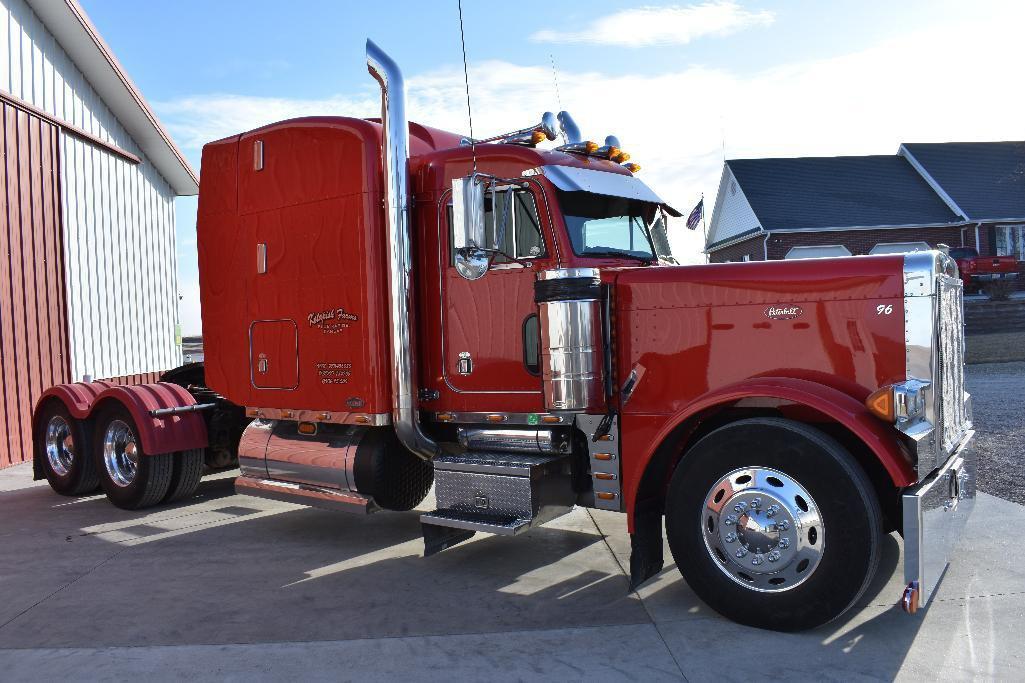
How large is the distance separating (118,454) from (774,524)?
6171 mm

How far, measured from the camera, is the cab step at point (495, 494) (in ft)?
16.9

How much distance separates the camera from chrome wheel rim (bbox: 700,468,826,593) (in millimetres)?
4219

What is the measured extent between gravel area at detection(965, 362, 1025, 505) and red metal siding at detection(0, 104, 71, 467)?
10510 mm

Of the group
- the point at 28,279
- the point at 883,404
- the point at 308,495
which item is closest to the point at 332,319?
the point at 308,495

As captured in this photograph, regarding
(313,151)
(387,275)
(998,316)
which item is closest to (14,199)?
(313,151)

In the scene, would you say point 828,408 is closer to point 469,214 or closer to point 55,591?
point 469,214

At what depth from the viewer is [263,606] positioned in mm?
5082

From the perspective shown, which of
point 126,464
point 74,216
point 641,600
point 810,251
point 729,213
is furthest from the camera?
point 729,213

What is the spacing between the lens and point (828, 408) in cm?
414

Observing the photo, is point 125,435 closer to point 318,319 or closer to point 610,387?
point 318,319

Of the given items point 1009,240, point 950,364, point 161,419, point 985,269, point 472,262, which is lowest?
point 161,419

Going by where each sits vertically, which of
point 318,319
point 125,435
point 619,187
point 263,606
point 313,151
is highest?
point 313,151

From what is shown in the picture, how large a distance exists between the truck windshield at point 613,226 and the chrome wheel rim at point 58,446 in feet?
19.4

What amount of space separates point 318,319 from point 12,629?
2.65m
